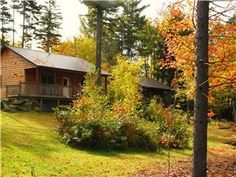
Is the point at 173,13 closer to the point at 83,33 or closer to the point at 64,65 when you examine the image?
the point at 64,65

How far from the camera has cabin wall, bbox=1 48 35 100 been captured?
3750 centimetres

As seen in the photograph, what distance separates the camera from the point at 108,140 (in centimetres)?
1917

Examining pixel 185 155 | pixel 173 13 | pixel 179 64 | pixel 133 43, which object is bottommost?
pixel 185 155

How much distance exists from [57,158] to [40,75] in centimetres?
2419

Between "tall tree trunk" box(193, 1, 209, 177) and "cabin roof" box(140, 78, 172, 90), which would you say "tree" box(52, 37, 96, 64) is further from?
"tall tree trunk" box(193, 1, 209, 177)

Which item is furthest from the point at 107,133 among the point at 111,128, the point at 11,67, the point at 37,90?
the point at 11,67

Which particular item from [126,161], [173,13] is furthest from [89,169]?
[173,13]

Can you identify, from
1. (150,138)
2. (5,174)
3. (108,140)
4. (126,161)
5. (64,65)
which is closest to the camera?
(5,174)

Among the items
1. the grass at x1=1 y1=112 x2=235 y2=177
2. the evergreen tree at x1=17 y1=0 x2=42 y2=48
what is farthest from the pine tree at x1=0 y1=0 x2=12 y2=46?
the grass at x1=1 y1=112 x2=235 y2=177

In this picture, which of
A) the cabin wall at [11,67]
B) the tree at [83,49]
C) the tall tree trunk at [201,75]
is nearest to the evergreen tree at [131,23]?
the tree at [83,49]

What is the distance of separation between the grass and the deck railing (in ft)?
38.0

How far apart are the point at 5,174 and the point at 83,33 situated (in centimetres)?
5609

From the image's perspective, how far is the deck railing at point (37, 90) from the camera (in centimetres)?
3388

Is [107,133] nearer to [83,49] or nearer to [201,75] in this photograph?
[201,75]
